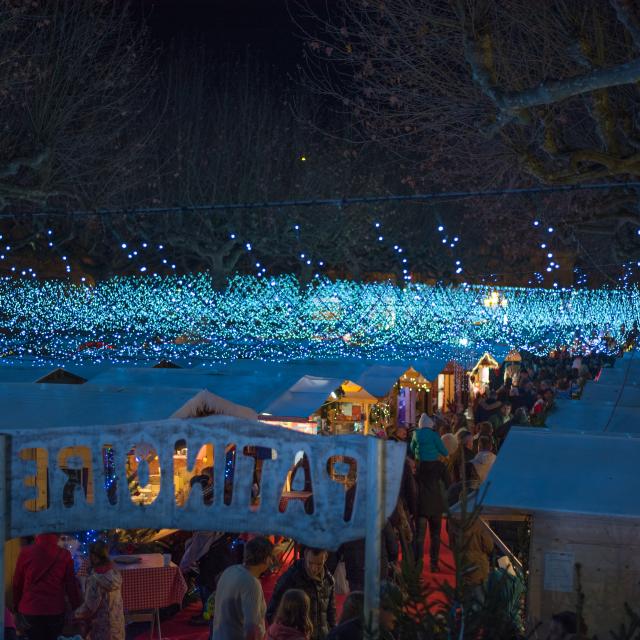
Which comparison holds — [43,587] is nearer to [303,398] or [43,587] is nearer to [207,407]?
[207,407]

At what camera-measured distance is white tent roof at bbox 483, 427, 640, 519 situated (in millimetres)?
4316

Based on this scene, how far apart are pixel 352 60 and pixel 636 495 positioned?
22.2 ft

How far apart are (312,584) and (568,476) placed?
75.8 inches

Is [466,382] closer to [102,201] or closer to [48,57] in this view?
[102,201]

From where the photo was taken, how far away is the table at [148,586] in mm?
Result: 6699

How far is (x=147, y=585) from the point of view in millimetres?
6727

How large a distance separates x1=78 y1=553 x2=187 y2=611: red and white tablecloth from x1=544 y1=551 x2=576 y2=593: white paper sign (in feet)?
11.1

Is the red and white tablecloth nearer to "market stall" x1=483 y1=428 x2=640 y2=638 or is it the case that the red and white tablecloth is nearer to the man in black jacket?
the man in black jacket

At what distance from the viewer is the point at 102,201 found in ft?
56.0

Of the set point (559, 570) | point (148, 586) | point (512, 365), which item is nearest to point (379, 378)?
point (148, 586)

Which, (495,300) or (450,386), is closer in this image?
(450,386)

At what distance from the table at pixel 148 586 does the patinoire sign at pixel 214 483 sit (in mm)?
3175

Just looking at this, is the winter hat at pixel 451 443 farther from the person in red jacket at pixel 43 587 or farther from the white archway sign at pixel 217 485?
the white archway sign at pixel 217 485

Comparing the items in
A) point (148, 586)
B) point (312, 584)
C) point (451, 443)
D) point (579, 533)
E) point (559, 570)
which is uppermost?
point (579, 533)
